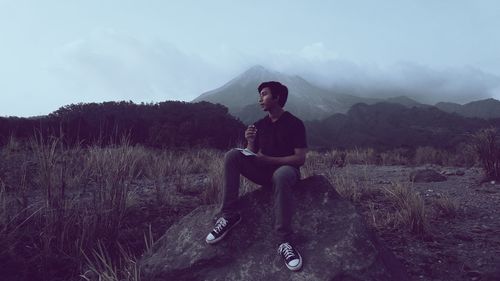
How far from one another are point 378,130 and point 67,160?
6788cm

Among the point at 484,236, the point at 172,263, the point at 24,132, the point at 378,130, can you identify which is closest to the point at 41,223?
the point at 172,263

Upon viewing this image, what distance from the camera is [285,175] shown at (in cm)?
367

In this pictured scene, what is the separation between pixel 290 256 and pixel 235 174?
3.02 ft

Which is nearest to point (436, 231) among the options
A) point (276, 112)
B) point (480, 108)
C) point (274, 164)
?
point (274, 164)

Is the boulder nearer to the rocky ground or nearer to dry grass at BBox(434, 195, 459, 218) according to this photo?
the rocky ground

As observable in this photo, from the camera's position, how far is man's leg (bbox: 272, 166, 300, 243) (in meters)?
3.49

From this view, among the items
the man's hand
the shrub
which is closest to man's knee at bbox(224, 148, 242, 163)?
the man's hand

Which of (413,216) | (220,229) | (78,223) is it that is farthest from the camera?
(413,216)

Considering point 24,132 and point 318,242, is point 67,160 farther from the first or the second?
point 24,132

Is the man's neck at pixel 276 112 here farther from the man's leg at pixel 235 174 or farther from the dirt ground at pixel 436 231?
the dirt ground at pixel 436 231

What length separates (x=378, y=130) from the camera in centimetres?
6838

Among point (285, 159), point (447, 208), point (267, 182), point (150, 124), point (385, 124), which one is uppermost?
point (150, 124)

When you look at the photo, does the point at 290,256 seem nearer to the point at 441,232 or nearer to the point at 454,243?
the point at 454,243

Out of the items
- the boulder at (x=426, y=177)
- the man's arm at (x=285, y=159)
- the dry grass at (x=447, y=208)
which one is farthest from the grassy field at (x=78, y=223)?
the boulder at (x=426, y=177)
